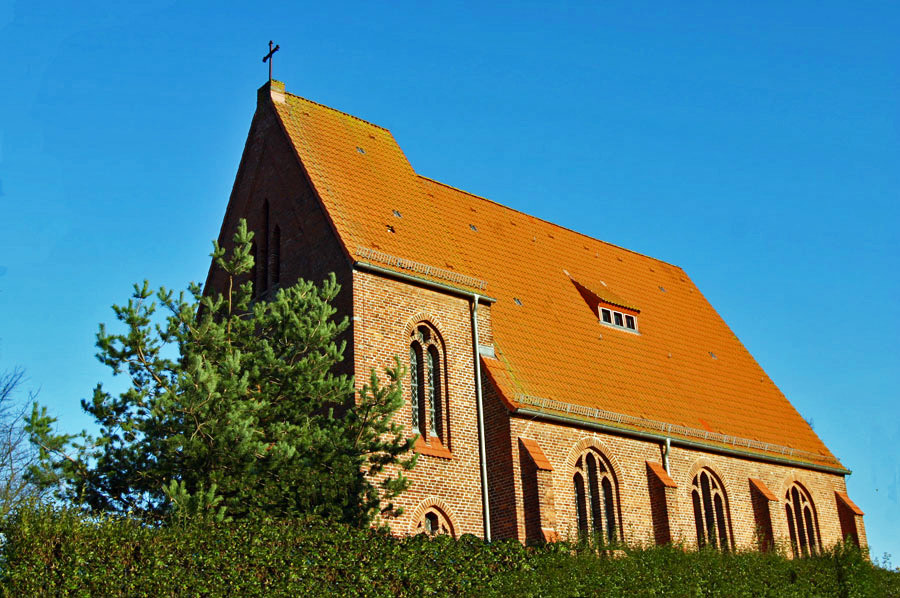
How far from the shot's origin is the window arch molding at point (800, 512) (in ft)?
92.8

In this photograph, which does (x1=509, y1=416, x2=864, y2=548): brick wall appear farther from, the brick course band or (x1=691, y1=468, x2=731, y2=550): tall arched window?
the brick course band

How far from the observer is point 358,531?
47.2 feet

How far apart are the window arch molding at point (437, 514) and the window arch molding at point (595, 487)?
337 centimetres

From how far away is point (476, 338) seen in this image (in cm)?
2220

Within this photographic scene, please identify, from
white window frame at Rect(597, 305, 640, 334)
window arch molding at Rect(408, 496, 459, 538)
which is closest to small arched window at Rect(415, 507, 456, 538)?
window arch molding at Rect(408, 496, 459, 538)

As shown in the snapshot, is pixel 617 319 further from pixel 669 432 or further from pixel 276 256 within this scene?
pixel 276 256

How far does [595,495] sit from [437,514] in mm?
4764

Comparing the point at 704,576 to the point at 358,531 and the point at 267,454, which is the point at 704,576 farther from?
the point at 267,454

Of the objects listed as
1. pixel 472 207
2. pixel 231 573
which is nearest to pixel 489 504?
pixel 231 573

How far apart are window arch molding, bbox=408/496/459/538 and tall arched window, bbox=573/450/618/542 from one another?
369cm

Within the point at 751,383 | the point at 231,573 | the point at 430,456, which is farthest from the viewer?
the point at 751,383

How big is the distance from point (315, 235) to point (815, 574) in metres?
12.8

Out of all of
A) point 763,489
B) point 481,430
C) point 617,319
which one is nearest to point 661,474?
point 763,489

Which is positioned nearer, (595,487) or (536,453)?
(536,453)
